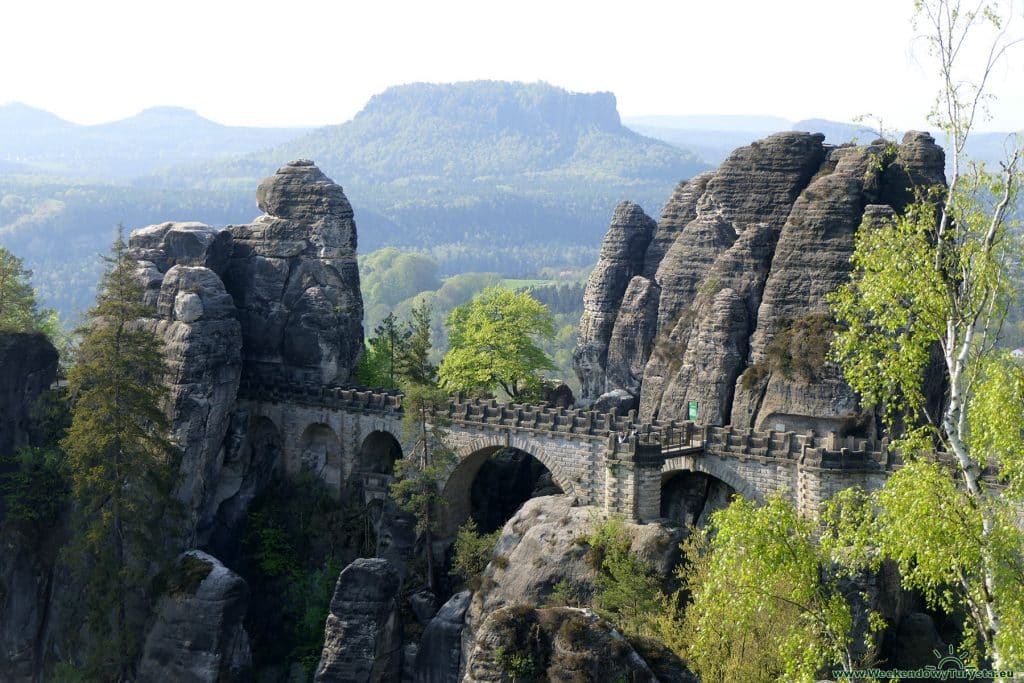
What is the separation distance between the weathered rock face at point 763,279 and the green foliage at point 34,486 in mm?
24948

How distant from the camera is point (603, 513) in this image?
162ft

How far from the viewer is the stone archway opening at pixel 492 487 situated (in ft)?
183

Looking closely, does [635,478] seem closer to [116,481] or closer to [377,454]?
[377,454]

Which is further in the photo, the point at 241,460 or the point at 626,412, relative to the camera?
the point at 626,412

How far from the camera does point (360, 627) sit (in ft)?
160

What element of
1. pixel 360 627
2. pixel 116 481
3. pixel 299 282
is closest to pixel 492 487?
pixel 360 627

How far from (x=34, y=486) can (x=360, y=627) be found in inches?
611

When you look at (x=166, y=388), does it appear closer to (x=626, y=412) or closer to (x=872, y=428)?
(x=626, y=412)

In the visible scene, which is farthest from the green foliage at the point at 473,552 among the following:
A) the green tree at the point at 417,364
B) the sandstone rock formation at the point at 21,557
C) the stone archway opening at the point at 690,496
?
the sandstone rock formation at the point at 21,557

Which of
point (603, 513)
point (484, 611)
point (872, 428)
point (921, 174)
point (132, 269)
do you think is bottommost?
point (484, 611)

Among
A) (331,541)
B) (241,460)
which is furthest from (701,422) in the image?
(241,460)

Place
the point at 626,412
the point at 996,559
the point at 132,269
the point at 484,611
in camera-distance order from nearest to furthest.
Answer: the point at 996,559 < the point at 484,611 < the point at 132,269 < the point at 626,412

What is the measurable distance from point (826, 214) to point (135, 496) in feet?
98.4

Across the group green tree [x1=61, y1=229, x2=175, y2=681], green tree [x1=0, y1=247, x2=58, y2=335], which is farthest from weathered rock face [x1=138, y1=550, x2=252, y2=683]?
green tree [x1=0, y1=247, x2=58, y2=335]
